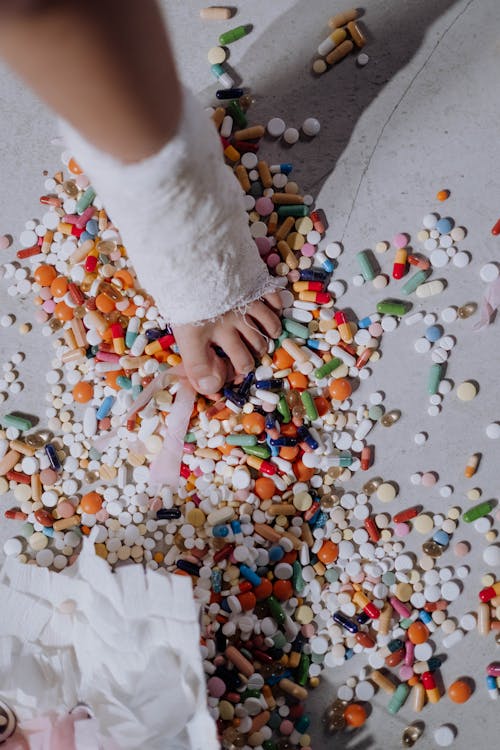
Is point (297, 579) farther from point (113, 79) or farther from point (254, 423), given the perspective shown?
point (113, 79)

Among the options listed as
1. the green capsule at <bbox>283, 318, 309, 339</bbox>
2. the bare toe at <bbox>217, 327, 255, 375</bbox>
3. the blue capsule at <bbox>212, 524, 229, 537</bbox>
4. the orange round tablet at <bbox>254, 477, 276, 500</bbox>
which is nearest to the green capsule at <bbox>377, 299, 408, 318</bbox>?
the green capsule at <bbox>283, 318, 309, 339</bbox>

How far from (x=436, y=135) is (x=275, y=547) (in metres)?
0.73

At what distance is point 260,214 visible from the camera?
4.41 feet

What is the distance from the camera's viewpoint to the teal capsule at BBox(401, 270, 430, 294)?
4.33 ft

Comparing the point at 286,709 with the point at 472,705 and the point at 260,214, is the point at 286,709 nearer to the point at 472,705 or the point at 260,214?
the point at 472,705

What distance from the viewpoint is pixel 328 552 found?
A: 127 centimetres

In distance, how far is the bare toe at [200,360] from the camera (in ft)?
4.04

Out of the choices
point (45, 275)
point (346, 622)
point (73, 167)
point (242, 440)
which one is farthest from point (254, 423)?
point (73, 167)

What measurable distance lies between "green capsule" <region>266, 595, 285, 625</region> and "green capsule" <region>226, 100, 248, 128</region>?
Result: 785 mm

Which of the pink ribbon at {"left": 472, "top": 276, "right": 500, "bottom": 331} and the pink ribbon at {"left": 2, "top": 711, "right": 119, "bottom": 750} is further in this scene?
the pink ribbon at {"left": 472, "top": 276, "right": 500, "bottom": 331}

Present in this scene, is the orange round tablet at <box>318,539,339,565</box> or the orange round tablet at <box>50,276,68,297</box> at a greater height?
the orange round tablet at <box>50,276,68,297</box>

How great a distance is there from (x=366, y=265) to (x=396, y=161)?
0.64 feet

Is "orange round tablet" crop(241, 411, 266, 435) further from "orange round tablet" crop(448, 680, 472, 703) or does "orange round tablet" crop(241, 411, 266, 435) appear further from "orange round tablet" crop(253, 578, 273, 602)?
"orange round tablet" crop(448, 680, 472, 703)

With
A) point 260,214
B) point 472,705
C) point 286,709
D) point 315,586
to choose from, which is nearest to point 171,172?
point 260,214
